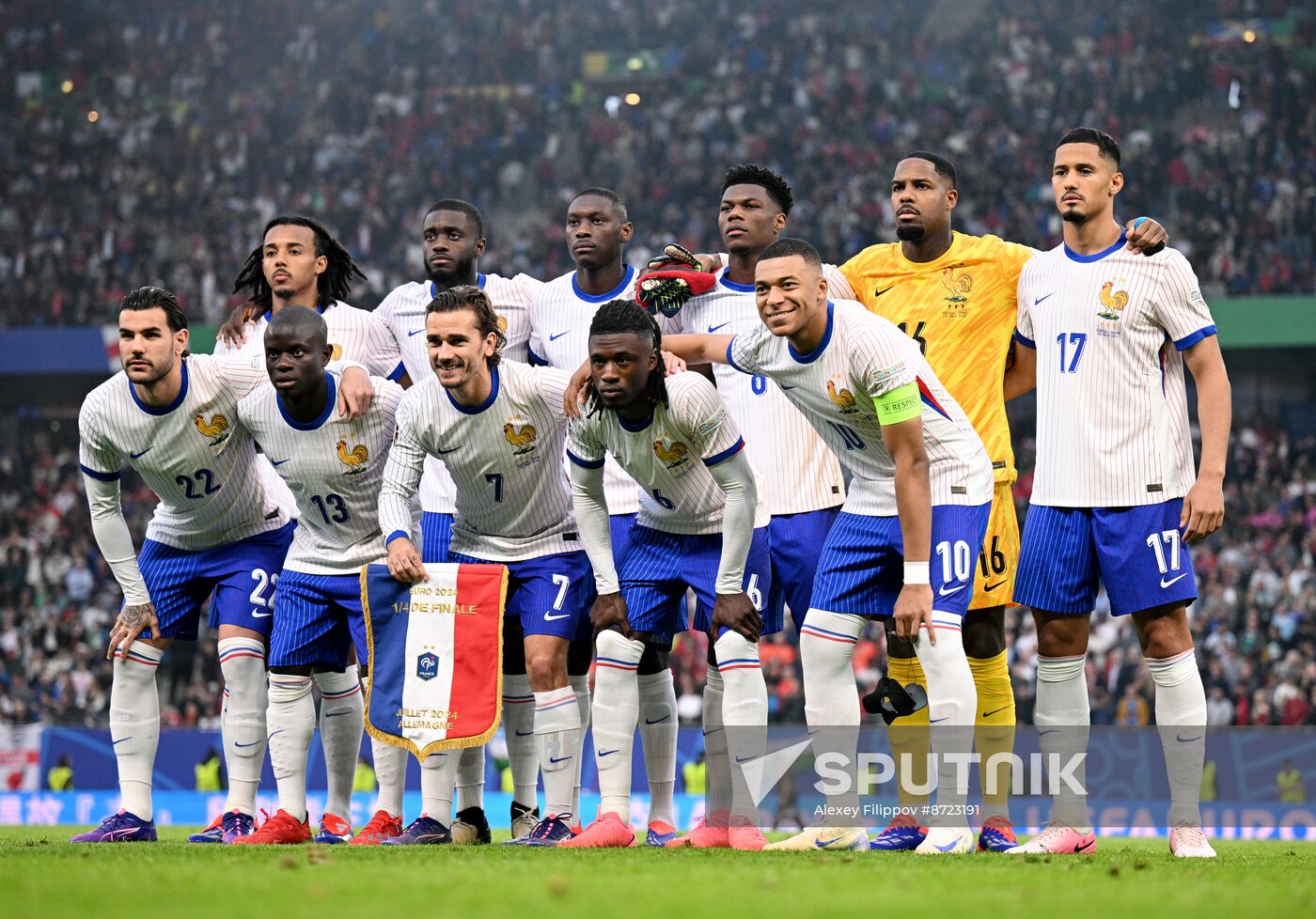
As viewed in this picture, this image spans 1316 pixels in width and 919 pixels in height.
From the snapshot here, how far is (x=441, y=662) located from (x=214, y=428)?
162 centimetres

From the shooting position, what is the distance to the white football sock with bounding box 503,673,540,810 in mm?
7543

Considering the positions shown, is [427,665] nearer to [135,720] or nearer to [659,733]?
[659,733]

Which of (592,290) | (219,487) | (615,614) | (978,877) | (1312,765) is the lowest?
Result: (1312,765)

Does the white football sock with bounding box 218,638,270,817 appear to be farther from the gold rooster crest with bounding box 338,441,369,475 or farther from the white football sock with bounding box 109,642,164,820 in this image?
the gold rooster crest with bounding box 338,441,369,475

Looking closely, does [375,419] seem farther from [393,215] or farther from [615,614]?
[393,215]

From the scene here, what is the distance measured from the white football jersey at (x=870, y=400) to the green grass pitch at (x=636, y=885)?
1415 millimetres

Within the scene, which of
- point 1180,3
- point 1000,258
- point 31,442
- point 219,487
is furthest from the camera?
point 1180,3

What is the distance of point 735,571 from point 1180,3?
25429mm

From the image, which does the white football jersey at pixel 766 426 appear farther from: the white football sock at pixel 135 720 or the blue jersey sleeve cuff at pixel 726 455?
the white football sock at pixel 135 720

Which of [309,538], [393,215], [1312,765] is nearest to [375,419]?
[309,538]

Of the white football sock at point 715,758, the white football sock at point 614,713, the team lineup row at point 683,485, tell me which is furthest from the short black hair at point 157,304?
the white football sock at point 715,758

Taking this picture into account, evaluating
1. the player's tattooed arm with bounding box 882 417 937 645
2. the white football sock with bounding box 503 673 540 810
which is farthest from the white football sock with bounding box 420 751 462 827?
the player's tattooed arm with bounding box 882 417 937 645

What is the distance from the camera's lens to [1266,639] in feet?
59.9

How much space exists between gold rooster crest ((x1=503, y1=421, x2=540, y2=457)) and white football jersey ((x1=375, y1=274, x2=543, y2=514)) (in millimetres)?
911
